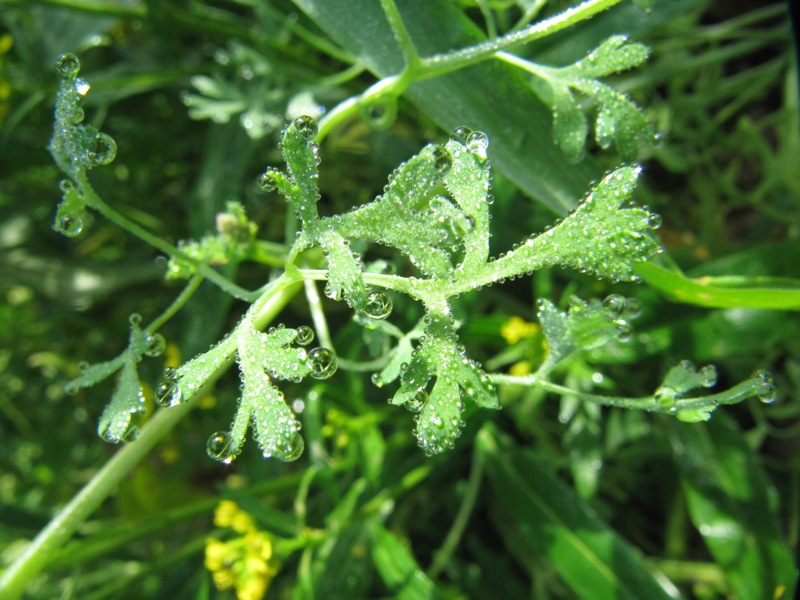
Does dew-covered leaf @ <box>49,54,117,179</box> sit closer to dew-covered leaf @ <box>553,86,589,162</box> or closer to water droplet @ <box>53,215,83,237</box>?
water droplet @ <box>53,215,83,237</box>

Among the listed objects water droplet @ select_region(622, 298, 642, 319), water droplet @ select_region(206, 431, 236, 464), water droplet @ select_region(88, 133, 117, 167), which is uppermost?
water droplet @ select_region(88, 133, 117, 167)

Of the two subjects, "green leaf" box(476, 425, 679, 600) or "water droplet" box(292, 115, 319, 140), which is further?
"green leaf" box(476, 425, 679, 600)

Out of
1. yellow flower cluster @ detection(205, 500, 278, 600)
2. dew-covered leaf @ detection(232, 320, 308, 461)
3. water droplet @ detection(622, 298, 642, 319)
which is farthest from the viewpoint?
yellow flower cluster @ detection(205, 500, 278, 600)

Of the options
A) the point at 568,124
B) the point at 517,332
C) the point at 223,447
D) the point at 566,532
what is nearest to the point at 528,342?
the point at 517,332

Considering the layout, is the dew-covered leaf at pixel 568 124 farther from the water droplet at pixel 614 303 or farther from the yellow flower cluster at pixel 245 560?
the yellow flower cluster at pixel 245 560

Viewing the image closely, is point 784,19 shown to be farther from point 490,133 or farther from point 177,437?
point 177,437

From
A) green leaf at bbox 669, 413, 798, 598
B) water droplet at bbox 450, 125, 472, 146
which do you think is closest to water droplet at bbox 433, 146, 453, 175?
water droplet at bbox 450, 125, 472, 146

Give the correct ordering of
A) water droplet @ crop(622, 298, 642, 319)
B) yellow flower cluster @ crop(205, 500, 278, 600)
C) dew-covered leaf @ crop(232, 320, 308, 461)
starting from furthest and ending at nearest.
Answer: yellow flower cluster @ crop(205, 500, 278, 600)
water droplet @ crop(622, 298, 642, 319)
dew-covered leaf @ crop(232, 320, 308, 461)
